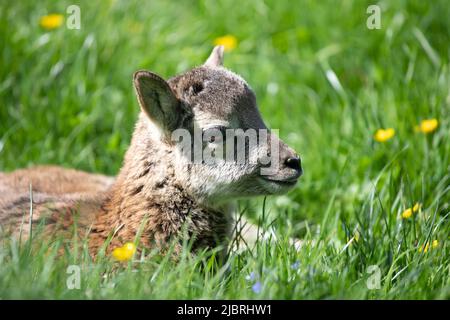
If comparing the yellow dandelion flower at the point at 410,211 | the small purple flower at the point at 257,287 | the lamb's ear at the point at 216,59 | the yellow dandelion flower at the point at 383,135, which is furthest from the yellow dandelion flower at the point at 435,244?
the lamb's ear at the point at 216,59

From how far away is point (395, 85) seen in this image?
7.34 meters

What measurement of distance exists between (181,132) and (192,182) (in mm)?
342

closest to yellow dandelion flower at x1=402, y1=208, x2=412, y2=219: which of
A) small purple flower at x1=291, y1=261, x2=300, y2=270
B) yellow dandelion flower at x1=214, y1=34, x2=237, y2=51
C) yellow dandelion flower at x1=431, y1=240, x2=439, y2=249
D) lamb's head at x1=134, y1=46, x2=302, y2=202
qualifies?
yellow dandelion flower at x1=431, y1=240, x2=439, y2=249

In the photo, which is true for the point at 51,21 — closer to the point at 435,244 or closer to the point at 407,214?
the point at 407,214

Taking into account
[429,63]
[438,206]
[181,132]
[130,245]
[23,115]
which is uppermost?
[429,63]

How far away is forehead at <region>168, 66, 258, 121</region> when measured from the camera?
5035 mm

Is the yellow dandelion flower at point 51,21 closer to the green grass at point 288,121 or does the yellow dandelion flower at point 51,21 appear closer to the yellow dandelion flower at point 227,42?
the green grass at point 288,121

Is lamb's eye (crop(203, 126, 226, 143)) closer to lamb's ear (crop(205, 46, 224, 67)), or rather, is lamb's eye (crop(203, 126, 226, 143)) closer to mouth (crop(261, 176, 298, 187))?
mouth (crop(261, 176, 298, 187))

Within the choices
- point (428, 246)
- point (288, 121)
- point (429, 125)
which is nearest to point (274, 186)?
point (428, 246)

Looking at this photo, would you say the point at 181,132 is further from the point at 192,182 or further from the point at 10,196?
the point at 10,196

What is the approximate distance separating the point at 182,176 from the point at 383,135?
2.22 m

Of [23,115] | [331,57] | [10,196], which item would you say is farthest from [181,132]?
[331,57]

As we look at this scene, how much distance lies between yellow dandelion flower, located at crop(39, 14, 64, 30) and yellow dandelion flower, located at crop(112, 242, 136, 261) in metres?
3.80

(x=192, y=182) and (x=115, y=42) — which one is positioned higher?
(x=115, y=42)
